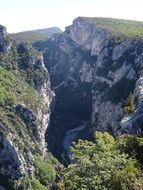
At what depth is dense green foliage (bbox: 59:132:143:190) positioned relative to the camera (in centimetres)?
3029

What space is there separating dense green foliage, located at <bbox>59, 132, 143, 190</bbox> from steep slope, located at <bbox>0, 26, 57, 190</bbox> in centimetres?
8456

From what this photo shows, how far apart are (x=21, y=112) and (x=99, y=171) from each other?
114638mm

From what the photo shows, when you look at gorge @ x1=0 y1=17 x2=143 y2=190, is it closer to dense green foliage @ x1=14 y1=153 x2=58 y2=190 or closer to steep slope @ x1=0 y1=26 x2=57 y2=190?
steep slope @ x1=0 y1=26 x2=57 y2=190

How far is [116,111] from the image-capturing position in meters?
151

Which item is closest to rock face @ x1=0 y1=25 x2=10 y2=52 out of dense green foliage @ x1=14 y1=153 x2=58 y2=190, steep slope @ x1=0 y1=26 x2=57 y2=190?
steep slope @ x1=0 y1=26 x2=57 y2=190

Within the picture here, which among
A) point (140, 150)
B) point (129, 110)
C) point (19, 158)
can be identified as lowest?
point (19, 158)

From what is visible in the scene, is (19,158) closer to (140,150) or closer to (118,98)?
(118,98)

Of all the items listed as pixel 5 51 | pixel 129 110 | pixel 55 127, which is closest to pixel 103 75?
pixel 55 127

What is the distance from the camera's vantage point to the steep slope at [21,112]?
120938 mm

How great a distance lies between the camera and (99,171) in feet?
104

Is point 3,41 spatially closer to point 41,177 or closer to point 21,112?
point 21,112

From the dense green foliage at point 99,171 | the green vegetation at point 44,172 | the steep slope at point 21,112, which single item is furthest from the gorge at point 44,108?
the dense green foliage at point 99,171

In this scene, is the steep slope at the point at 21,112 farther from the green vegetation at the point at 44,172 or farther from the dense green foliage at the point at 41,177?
the green vegetation at the point at 44,172

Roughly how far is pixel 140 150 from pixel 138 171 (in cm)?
864
